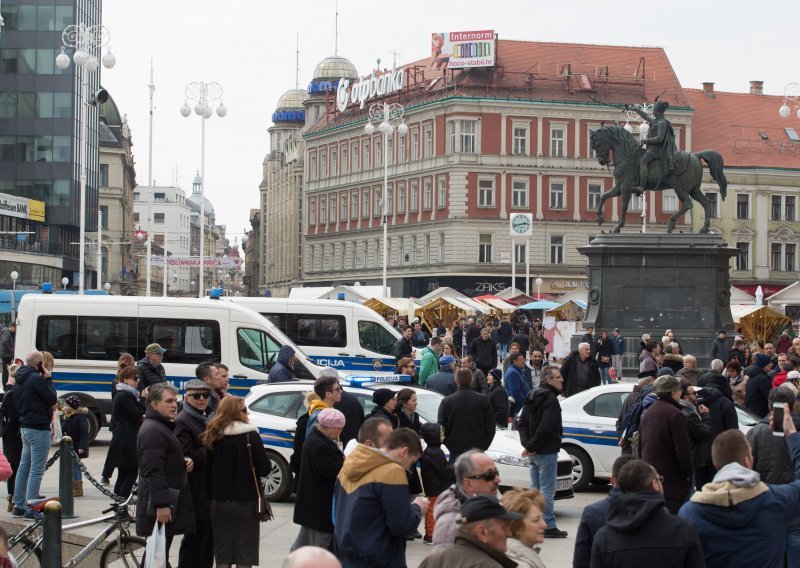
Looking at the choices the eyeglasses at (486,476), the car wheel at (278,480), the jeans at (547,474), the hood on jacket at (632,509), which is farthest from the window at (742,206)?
the hood on jacket at (632,509)

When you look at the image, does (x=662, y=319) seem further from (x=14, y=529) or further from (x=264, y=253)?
(x=264, y=253)

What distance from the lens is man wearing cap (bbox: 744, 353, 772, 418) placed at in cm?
1796

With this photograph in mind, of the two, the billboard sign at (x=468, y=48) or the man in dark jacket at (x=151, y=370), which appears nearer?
the man in dark jacket at (x=151, y=370)

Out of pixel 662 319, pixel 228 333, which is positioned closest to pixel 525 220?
pixel 662 319

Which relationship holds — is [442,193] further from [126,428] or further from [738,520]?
[738,520]

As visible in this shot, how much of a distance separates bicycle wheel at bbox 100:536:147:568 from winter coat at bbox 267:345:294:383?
9917mm

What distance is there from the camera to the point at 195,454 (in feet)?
35.0

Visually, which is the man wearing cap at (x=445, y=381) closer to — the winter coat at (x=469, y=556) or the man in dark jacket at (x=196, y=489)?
the man in dark jacket at (x=196, y=489)

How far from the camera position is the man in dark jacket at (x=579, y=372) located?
72.6 feet

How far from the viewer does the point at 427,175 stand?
83.0 m

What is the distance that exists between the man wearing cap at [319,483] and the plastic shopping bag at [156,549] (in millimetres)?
939

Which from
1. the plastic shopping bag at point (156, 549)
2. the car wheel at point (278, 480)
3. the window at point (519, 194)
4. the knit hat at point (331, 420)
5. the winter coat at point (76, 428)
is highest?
the window at point (519, 194)

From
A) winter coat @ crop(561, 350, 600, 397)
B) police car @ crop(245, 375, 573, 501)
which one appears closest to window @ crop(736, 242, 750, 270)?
winter coat @ crop(561, 350, 600, 397)

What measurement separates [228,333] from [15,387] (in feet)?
29.0
